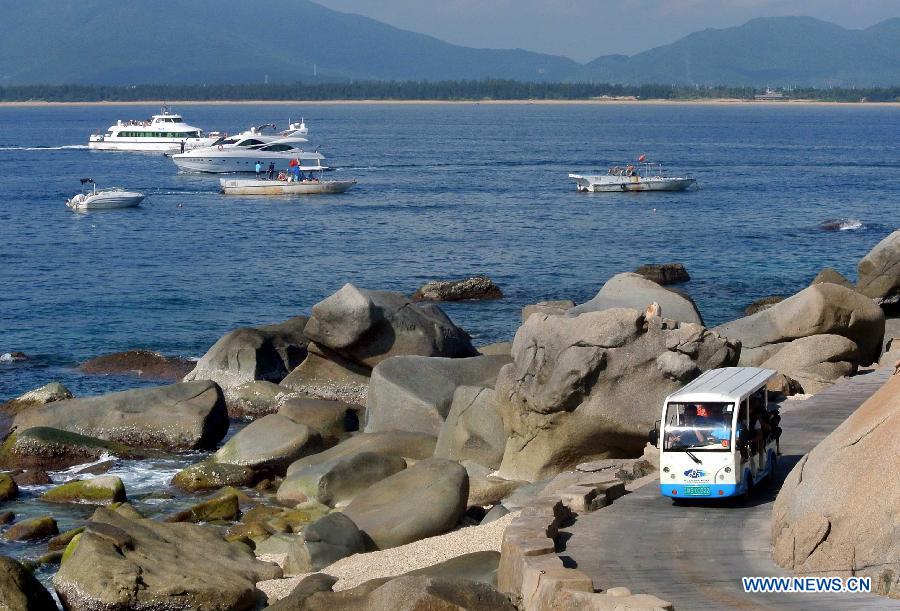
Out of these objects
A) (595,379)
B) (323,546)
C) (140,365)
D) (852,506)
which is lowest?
(140,365)

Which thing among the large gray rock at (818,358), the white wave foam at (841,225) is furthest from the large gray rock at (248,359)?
the white wave foam at (841,225)

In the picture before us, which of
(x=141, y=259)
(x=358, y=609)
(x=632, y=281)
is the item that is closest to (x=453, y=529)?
(x=358, y=609)

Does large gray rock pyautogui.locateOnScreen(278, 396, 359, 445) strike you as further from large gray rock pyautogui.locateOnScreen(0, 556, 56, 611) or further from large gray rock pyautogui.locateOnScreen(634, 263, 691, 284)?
large gray rock pyautogui.locateOnScreen(634, 263, 691, 284)

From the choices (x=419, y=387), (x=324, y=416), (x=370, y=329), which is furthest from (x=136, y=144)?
(x=419, y=387)

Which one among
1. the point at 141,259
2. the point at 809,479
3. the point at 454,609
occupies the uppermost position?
the point at 809,479

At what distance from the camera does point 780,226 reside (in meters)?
67.8

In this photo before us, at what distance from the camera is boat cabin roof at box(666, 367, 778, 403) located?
16781 mm

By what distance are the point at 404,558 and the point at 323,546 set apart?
4.55ft

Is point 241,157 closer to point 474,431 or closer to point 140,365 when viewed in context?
point 140,365

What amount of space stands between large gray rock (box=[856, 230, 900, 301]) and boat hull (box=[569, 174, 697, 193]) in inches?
2033

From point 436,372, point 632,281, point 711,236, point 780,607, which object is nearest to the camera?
point 780,607

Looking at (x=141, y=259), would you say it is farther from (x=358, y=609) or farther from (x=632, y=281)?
(x=358, y=609)

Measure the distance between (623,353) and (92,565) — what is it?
854 cm

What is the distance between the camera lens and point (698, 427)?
54.5 ft
